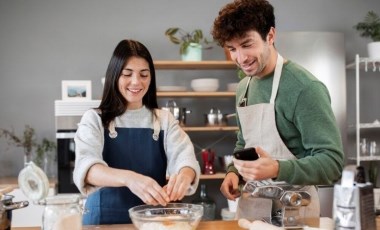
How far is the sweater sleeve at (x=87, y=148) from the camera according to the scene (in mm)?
1297

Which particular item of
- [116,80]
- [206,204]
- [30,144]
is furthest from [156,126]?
[30,144]

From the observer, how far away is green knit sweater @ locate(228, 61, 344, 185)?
1.25m

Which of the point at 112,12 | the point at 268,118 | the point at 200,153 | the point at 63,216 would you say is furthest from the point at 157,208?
the point at 112,12

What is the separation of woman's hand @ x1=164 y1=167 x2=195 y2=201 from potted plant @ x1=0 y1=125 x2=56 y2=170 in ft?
8.84

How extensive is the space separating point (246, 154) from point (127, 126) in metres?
0.57

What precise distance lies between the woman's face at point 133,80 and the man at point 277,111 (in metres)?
0.31

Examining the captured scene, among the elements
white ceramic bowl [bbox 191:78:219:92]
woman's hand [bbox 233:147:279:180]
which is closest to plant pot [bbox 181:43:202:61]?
white ceramic bowl [bbox 191:78:219:92]

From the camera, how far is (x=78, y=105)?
3.54 metres

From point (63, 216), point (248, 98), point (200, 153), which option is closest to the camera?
point (63, 216)

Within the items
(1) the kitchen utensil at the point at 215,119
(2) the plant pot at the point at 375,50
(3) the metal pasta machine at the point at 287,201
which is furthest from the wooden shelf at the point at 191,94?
(3) the metal pasta machine at the point at 287,201

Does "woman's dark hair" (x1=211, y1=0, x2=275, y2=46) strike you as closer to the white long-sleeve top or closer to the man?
the man

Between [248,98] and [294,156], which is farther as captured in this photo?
[248,98]

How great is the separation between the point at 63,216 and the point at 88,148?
40cm

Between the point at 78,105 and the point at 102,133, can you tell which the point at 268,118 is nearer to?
the point at 102,133
